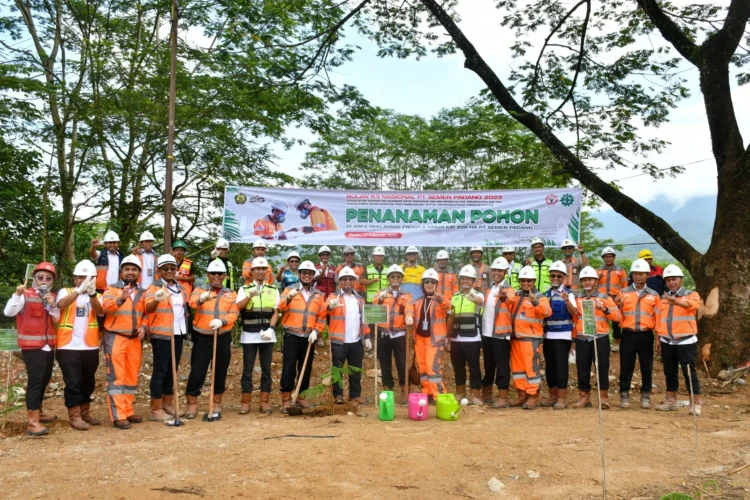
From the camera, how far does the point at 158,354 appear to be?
23.6ft

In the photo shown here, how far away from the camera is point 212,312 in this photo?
287 inches

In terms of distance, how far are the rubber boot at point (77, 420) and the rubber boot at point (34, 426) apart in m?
0.32

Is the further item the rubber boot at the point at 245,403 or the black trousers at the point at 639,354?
the black trousers at the point at 639,354

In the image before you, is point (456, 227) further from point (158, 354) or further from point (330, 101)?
point (158, 354)

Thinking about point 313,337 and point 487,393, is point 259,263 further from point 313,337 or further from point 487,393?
point 487,393

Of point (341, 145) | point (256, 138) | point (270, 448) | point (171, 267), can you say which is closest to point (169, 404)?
point (171, 267)

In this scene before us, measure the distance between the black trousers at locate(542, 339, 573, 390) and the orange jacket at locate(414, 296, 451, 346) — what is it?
1489 millimetres

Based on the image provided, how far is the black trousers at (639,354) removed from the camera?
7922mm

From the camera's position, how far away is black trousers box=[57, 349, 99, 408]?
6.57m

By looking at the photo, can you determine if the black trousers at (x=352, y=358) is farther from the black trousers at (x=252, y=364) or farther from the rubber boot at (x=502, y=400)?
the rubber boot at (x=502, y=400)

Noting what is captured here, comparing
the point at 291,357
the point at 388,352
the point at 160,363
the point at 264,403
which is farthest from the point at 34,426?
the point at 388,352

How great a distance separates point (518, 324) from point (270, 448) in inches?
157

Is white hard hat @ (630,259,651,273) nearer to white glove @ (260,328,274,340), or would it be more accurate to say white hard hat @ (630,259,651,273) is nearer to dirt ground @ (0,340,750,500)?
dirt ground @ (0,340,750,500)

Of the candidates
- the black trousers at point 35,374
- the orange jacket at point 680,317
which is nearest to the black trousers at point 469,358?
the orange jacket at point 680,317
